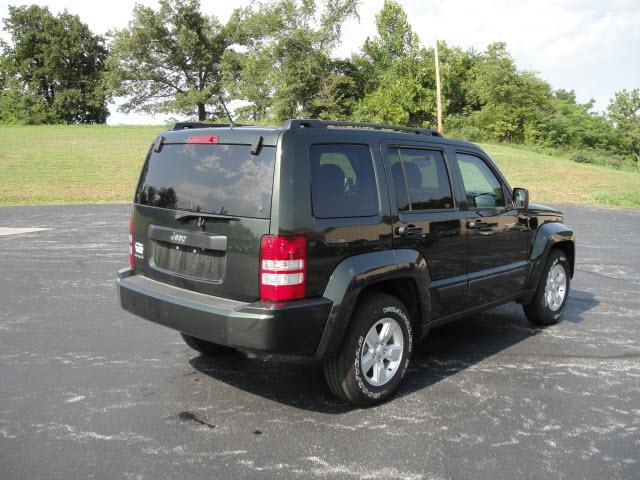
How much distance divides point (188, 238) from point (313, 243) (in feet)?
2.91

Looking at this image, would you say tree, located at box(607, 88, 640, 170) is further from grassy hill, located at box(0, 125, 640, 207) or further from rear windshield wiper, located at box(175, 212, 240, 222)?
rear windshield wiper, located at box(175, 212, 240, 222)

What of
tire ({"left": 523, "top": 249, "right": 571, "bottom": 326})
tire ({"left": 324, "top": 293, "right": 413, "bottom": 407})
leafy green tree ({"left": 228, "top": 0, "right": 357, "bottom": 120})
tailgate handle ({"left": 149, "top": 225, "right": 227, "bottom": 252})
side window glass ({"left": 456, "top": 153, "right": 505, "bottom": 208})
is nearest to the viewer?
tailgate handle ({"left": 149, "top": 225, "right": 227, "bottom": 252})

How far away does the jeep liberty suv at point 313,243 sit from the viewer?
342 centimetres

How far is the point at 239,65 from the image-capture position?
62.0 meters

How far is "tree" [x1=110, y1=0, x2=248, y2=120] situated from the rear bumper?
5971 centimetres

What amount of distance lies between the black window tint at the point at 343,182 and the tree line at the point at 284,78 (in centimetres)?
4619

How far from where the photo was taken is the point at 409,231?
4059 mm

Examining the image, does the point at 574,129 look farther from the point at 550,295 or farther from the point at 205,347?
the point at 205,347

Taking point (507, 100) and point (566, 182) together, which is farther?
point (507, 100)

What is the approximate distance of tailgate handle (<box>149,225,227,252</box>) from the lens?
11.8ft

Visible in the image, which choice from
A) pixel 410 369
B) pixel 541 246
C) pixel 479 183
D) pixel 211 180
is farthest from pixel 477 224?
pixel 211 180

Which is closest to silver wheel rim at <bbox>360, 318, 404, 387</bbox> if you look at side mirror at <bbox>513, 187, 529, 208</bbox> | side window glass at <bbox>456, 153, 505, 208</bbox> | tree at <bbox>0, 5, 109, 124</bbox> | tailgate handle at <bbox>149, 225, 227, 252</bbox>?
tailgate handle at <bbox>149, 225, 227, 252</bbox>

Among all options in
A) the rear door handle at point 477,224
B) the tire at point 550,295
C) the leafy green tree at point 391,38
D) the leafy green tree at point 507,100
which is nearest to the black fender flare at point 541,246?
the tire at point 550,295

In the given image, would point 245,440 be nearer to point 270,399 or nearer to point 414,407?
point 270,399
